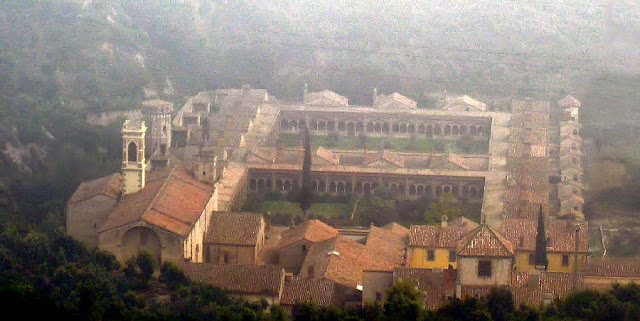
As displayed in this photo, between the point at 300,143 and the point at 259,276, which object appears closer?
the point at 259,276

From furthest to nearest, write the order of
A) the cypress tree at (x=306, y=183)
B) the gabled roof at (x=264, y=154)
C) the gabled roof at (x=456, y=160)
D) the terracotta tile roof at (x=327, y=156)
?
the terracotta tile roof at (x=327, y=156) → the gabled roof at (x=264, y=154) → the gabled roof at (x=456, y=160) → the cypress tree at (x=306, y=183)

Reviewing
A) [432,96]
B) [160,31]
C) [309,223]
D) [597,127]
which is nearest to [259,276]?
[309,223]

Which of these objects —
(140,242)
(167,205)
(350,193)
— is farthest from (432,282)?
(350,193)

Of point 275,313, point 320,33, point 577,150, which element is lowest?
point 275,313

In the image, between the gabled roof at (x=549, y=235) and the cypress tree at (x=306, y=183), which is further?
the cypress tree at (x=306, y=183)

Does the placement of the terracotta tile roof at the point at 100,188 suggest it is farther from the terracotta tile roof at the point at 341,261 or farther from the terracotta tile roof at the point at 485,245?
the terracotta tile roof at the point at 485,245

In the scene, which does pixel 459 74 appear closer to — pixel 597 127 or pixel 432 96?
pixel 432 96

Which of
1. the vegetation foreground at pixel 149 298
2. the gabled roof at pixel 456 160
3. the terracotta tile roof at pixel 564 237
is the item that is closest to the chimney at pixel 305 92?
the gabled roof at pixel 456 160
